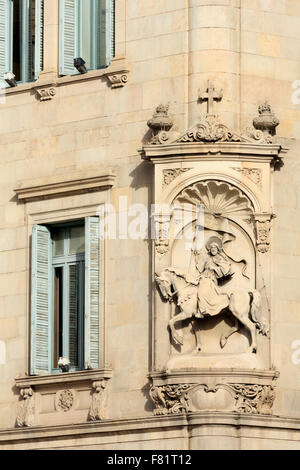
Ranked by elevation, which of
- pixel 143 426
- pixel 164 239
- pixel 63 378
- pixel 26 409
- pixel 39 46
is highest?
pixel 39 46

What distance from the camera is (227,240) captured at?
4138 centimetres

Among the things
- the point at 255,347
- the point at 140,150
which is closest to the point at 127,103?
the point at 140,150

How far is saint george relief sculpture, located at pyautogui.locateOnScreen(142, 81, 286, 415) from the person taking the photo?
4066cm

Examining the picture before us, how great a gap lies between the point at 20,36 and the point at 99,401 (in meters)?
7.23

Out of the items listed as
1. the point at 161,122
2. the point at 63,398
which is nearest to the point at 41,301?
the point at 63,398

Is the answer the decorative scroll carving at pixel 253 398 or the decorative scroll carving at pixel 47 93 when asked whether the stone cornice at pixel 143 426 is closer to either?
the decorative scroll carving at pixel 253 398

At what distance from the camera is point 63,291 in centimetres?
4300

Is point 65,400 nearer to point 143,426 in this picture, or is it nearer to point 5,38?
point 143,426

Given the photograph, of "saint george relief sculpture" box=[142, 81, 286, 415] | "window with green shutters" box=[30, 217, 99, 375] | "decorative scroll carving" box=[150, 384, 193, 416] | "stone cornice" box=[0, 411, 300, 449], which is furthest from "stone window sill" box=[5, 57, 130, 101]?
"stone cornice" box=[0, 411, 300, 449]

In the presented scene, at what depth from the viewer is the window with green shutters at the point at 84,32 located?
142 feet

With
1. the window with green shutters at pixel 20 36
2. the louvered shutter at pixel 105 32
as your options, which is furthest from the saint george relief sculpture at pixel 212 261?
the window with green shutters at pixel 20 36

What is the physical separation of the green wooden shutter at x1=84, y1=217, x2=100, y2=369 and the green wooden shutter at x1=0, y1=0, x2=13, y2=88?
364cm

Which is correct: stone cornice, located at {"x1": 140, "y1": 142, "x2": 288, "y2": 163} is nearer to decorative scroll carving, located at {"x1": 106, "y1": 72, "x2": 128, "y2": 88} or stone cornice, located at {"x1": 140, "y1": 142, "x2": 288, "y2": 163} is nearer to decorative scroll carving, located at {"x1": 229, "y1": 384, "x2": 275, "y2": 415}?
decorative scroll carving, located at {"x1": 106, "y1": 72, "x2": 128, "y2": 88}

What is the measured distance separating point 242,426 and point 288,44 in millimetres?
6908
